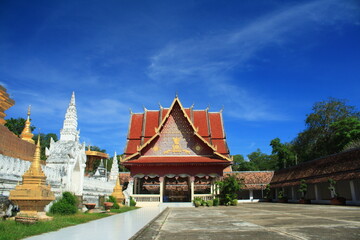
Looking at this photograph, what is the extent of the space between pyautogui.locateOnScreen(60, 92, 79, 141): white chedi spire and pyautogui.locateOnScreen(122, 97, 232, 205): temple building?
24.7 feet

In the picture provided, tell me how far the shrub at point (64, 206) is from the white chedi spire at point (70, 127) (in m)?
3.35

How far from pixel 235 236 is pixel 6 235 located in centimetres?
344

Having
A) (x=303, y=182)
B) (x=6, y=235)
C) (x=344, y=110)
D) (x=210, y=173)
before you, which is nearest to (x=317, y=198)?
(x=303, y=182)

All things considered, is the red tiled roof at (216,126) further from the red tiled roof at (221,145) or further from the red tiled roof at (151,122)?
the red tiled roof at (151,122)

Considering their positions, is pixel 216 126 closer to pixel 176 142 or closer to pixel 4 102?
pixel 176 142

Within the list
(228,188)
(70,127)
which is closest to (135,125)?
(228,188)

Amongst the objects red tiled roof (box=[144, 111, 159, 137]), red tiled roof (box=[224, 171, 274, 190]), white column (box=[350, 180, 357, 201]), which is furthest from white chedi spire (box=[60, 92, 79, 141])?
red tiled roof (box=[224, 171, 274, 190])

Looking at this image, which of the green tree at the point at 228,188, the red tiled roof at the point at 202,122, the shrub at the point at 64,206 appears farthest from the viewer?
the red tiled roof at the point at 202,122

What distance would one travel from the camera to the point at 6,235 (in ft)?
14.0

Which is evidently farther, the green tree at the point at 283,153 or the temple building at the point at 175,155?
the green tree at the point at 283,153

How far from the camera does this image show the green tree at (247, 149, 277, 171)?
4789 centimetres

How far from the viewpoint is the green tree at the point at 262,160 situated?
47.9m

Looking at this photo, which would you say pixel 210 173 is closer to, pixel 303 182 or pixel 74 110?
pixel 303 182

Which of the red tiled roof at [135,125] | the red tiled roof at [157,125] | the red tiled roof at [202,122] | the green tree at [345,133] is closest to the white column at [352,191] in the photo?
the red tiled roof at [157,125]
